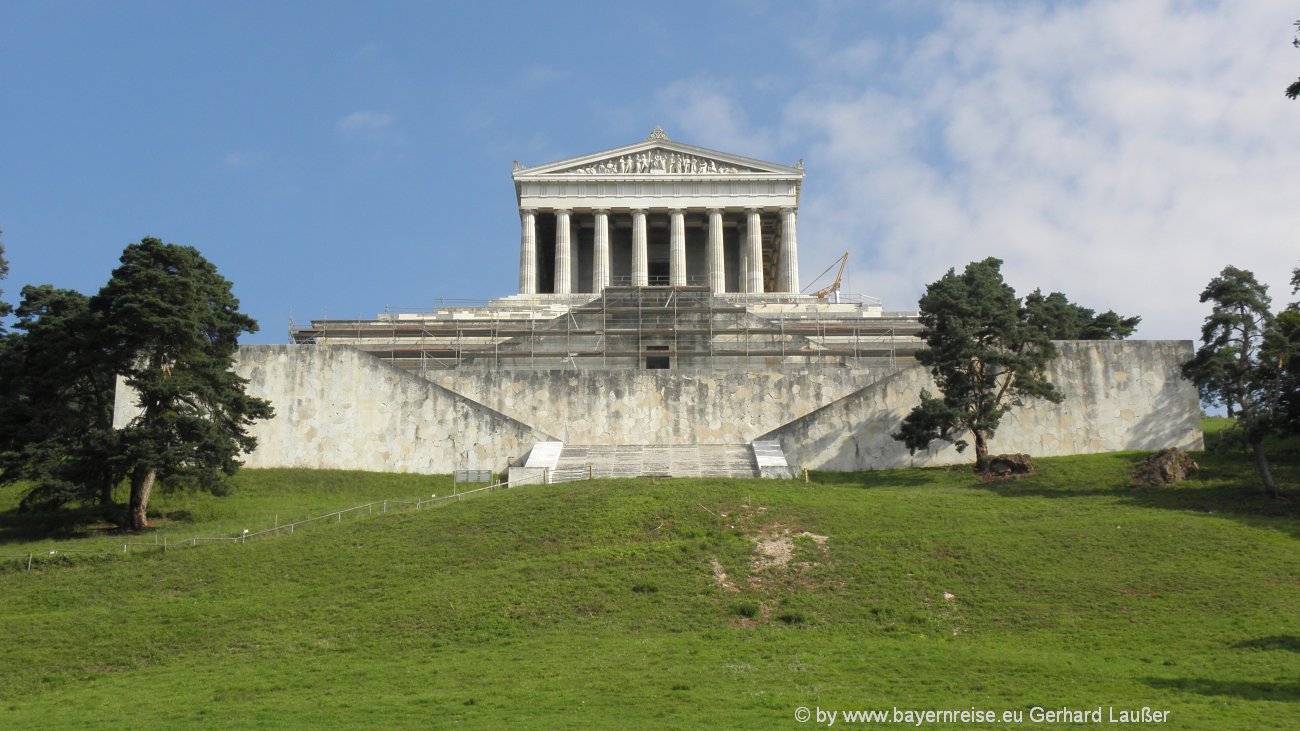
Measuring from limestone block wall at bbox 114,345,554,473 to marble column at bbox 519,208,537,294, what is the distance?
2766 cm

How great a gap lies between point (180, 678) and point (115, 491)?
18.3 m

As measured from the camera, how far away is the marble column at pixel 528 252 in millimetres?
71688

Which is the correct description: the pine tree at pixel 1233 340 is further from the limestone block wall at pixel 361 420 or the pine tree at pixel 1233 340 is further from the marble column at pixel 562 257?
the marble column at pixel 562 257

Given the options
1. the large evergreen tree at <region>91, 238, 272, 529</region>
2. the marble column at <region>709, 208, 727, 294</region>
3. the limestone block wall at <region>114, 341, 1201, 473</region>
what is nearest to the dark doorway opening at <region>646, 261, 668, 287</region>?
the marble column at <region>709, 208, 727, 294</region>

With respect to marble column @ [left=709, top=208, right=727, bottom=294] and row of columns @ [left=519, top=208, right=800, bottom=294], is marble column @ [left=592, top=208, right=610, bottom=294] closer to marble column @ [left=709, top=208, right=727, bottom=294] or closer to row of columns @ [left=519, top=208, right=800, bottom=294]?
row of columns @ [left=519, top=208, right=800, bottom=294]

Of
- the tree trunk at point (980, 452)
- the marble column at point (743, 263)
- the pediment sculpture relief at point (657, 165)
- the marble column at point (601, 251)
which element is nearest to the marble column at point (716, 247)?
the marble column at point (743, 263)

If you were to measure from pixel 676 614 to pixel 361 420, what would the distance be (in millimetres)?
22489

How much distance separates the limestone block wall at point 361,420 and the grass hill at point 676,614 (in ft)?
29.9

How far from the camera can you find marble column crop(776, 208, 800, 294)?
71.9 metres

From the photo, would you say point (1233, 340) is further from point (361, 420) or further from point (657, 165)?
point (657, 165)

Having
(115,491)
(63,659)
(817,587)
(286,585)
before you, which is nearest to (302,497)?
(115,491)

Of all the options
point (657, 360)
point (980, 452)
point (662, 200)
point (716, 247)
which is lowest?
point (980, 452)

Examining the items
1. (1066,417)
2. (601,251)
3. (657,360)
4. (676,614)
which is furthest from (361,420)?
(601,251)

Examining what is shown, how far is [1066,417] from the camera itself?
4297cm
